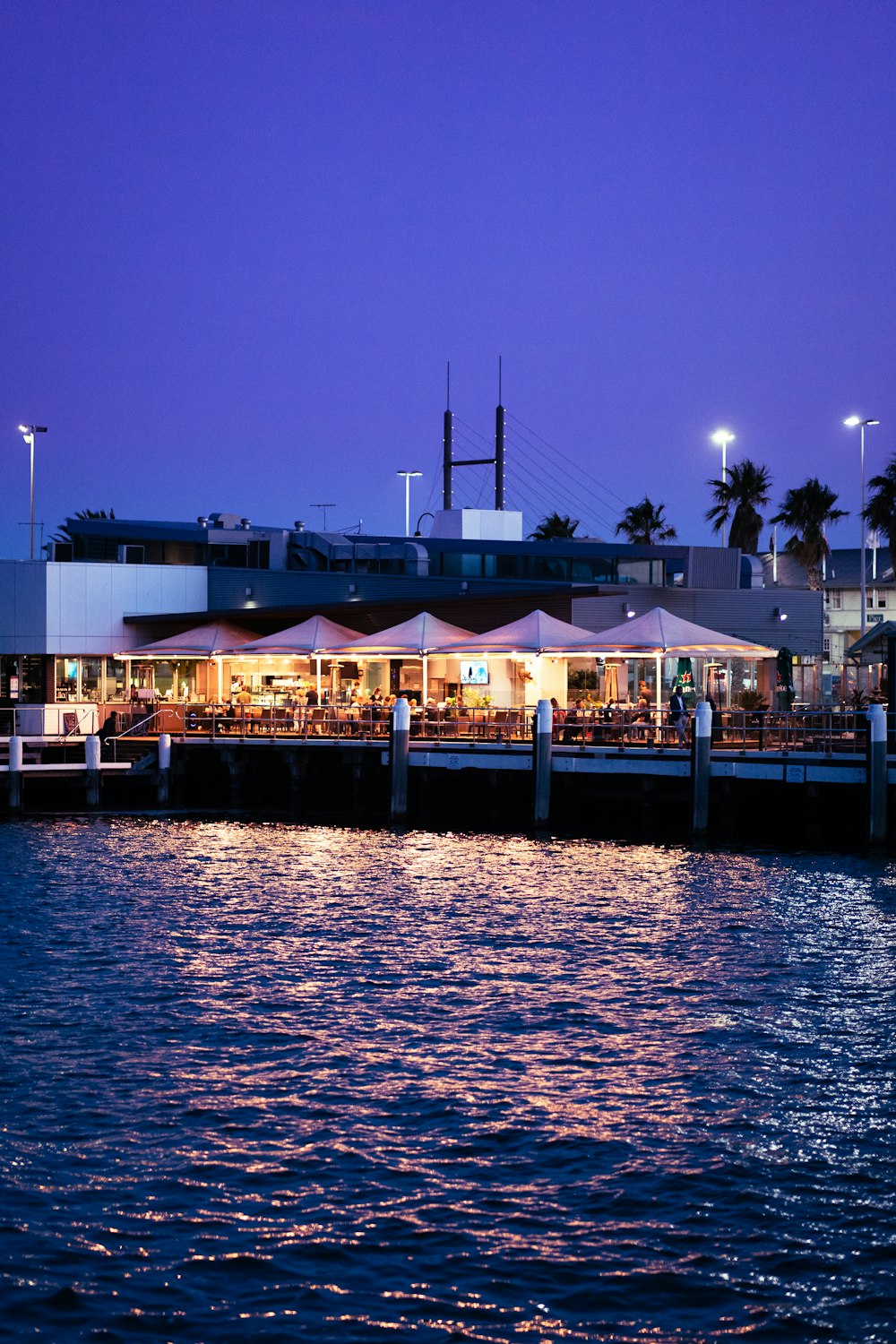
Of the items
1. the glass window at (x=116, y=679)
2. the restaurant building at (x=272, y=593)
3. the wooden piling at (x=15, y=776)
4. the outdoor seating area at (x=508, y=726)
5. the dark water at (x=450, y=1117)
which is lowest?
the dark water at (x=450, y=1117)

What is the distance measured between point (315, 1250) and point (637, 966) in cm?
1174

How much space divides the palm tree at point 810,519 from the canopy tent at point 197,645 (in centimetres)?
3609

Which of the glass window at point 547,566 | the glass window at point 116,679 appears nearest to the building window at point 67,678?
the glass window at point 116,679

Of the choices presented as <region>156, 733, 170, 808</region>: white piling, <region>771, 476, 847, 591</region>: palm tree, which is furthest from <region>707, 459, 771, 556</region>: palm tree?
<region>156, 733, 170, 808</region>: white piling

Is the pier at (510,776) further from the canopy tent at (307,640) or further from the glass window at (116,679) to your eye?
the glass window at (116,679)

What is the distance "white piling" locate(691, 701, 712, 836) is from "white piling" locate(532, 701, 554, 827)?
3820 millimetres

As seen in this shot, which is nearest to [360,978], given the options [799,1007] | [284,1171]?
[799,1007]

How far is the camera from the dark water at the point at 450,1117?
40.6 ft

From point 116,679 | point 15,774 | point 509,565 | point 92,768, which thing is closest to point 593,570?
point 509,565

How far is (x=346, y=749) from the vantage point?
149 ft

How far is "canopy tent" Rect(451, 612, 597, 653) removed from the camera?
44.1 meters

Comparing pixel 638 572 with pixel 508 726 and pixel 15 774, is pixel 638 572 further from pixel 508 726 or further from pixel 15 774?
pixel 15 774

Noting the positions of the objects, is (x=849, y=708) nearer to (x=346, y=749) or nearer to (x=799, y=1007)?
(x=346, y=749)

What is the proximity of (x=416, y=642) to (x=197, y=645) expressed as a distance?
9.46m
